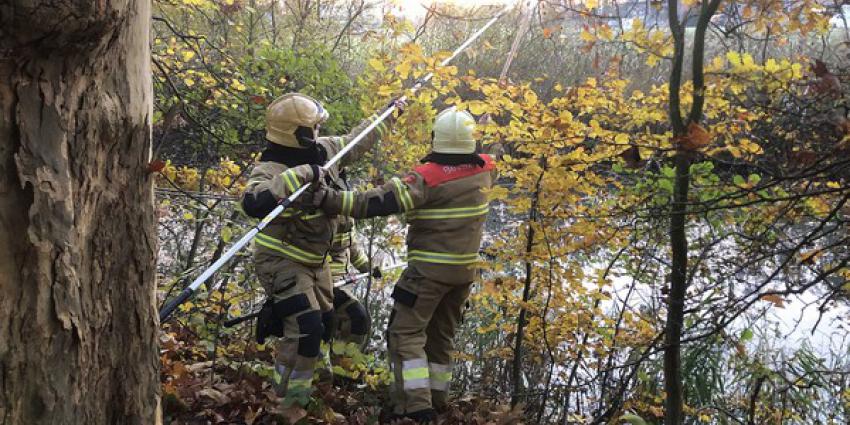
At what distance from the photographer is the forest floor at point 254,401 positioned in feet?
12.3

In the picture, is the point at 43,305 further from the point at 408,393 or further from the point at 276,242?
the point at 408,393

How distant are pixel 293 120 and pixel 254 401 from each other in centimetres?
168

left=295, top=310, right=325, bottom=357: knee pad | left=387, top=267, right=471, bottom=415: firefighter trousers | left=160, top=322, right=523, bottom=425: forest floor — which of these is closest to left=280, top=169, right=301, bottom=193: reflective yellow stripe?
left=295, top=310, right=325, bottom=357: knee pad

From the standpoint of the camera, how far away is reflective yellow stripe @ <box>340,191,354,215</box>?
3.92m

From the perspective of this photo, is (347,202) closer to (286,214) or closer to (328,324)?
(286,214)

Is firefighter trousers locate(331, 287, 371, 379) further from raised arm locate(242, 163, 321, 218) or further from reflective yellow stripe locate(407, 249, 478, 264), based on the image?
raised arm locate(242, 163, 321, 218)

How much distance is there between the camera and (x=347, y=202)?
3.93 metres

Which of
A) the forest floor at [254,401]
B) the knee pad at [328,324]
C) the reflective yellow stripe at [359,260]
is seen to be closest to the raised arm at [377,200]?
the knee pad at [328,324]

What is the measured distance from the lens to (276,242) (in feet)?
13.0

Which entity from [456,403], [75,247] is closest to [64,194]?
[75,247]

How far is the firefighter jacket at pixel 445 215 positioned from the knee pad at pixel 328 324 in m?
0.69

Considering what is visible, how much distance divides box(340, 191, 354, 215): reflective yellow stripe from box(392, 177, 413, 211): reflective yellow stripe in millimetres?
282

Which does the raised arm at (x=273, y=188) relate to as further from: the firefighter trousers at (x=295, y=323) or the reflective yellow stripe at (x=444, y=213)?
the reflective yellow stripe at (x=444, y=213)

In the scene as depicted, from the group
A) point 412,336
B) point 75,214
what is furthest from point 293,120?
point 75,214
